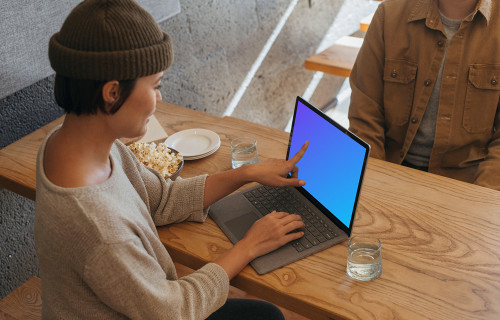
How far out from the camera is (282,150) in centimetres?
149

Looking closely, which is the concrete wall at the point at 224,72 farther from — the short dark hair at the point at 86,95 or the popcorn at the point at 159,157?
the short dark hair at the point at 86,95

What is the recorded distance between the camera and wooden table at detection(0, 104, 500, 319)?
3.13 ft

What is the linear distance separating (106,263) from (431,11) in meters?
1.23

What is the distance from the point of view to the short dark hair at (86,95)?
2.83ft

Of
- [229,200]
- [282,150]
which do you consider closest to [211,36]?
[282,150]

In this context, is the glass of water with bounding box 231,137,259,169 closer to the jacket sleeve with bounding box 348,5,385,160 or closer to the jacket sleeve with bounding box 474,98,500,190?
the jacket sleeve with bounding box 348,5,385,160

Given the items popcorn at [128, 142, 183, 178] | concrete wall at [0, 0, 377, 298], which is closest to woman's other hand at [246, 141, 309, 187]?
popcorn at [128, 142, 183, 178]

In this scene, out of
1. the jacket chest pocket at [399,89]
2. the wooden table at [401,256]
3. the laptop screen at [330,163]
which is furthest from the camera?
the jacket chest pocket at [399,89]

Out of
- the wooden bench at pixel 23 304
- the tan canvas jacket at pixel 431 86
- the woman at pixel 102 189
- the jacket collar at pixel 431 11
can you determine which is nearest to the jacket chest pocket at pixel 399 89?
the tan canvas jacket at pixel 431 86

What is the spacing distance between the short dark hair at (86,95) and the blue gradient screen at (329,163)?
1.54ft

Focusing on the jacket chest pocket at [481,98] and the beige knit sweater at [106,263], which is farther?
the jacket chest pocket at [481,98]

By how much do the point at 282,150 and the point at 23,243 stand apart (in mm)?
1080

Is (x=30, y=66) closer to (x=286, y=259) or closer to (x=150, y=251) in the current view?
(x=150, y=251)

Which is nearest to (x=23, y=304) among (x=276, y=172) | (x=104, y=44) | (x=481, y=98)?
(x=276, y=172)
